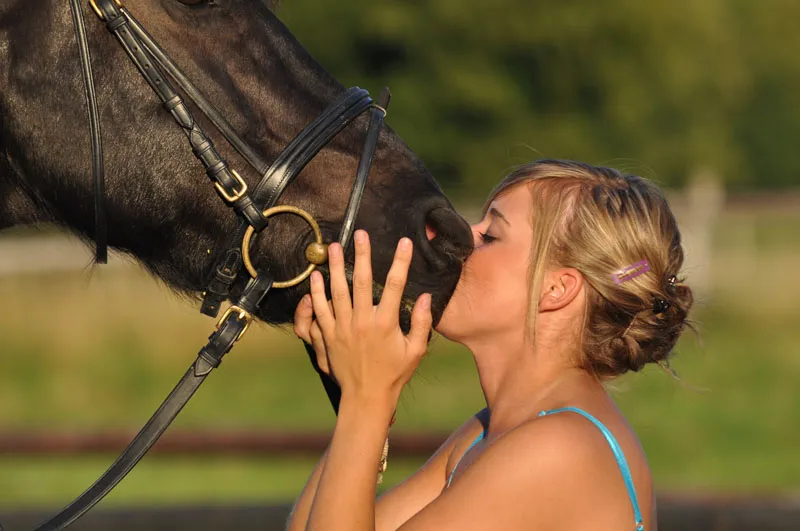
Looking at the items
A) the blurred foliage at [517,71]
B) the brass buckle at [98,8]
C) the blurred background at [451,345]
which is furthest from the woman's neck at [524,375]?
the blurred foliage at [517,71]

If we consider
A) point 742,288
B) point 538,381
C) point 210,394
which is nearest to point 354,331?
point 538,381

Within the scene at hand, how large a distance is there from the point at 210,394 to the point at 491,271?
8.40 m

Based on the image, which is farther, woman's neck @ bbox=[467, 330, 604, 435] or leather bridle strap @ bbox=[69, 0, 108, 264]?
woman's neck @ bbox=[467, 330, 604, 435]

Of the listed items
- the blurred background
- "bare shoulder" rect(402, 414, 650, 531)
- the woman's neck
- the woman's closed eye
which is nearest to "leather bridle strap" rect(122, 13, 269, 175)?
the woman's closed eye

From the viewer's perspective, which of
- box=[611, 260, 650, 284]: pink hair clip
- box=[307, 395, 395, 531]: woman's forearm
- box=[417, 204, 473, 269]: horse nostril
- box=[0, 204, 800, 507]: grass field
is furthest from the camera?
box=[0, 204, 800, 507]: grass field

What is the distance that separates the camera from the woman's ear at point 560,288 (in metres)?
2.30

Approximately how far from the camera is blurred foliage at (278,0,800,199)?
13.4 m

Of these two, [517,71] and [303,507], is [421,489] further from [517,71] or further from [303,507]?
[517,71]

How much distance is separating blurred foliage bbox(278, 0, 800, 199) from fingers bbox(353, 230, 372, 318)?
9479 mm

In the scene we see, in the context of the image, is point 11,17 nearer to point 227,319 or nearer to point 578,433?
point 227,319

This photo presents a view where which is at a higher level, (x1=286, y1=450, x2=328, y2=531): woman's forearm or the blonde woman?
the blonde woman

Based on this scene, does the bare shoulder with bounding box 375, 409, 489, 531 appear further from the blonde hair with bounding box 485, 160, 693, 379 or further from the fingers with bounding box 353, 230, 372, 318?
the fingers with bounding box 353, 230, 372, 318

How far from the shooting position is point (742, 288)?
50.2ft

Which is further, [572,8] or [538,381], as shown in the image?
[572,8]
